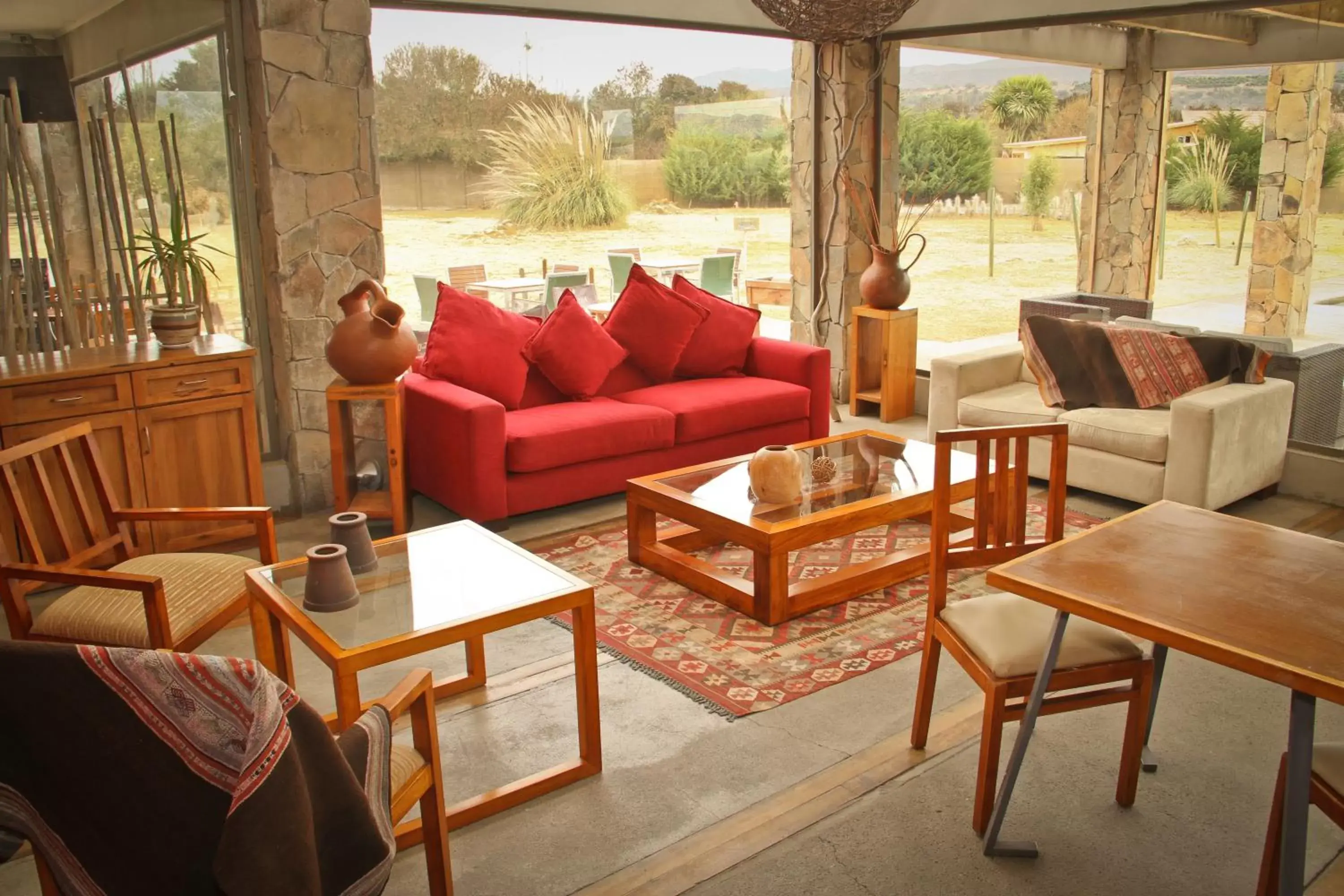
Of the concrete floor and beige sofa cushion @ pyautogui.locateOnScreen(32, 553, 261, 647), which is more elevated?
beige sofa cushion @ pyautogui.locateOnScreen(32, 553, 261, 647)

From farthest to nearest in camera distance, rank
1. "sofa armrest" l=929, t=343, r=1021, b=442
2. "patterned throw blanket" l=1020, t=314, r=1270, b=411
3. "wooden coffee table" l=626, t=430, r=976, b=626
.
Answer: "sofa armrest" l=929, t=343, r=1021, b=442 → "patterned throw blanket" l=1020, t=314, r=1270, b=411 → "wooden coffee table" l=626, t=430, r=976, b=626

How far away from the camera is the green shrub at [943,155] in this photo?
7.27 m

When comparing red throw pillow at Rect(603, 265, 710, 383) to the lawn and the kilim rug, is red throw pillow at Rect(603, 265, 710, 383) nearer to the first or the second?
the kilim rug

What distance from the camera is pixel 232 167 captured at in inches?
185

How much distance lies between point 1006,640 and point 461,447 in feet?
8.59

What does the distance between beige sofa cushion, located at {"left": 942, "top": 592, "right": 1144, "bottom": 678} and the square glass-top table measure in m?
0.94

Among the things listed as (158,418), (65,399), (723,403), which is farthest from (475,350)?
(65,399)

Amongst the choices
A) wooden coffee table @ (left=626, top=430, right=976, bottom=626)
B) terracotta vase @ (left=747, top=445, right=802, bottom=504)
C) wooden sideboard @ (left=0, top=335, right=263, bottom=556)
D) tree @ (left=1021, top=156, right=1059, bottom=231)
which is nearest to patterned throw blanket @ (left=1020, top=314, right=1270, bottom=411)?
wooden coffee table @ (left=626, top=430, right=976, bottom=626)

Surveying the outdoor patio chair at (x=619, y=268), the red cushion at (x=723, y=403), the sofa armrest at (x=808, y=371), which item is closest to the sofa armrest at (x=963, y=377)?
the sofa armrest at (x=808, y=371)

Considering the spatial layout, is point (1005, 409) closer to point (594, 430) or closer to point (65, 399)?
point (594, 430)

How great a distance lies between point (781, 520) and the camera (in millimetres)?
3740

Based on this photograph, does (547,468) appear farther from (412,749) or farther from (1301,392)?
(1301,392)

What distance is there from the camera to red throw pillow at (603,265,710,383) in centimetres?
547

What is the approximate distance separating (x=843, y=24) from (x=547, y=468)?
213 centimetres
